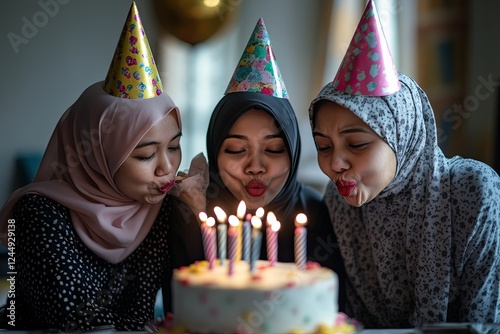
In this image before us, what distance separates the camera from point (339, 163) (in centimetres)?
180

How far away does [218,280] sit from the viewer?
1.34m

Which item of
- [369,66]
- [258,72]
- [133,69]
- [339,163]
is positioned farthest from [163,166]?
[369,66]

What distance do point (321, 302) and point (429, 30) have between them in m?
3.17

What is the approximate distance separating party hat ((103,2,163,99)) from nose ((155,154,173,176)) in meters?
0.21

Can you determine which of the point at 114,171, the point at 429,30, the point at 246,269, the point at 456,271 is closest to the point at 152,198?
the point at 114,171

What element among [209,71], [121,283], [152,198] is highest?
[209,71]

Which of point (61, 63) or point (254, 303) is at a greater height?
point (61, 63)

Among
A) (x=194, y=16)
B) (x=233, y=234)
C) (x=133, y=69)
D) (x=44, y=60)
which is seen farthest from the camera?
(x=194, y=16)

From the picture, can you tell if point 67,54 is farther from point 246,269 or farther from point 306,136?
point 246,269

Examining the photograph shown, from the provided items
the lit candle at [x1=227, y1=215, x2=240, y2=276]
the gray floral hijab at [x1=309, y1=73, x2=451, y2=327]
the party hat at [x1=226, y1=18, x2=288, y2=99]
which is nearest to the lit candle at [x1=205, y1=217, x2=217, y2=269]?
the lit candle at [x1=227, y1=215, x2=240, y2=276]

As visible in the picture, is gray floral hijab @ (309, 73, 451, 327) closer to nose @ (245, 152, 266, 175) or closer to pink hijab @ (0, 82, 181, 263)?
nose @ (245, 152, 266, 175)

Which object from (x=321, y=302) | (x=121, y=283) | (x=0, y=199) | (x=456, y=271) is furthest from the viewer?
(x=0, y=199)

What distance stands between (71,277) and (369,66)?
1.08 metres

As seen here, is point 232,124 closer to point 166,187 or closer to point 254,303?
point 166,187
